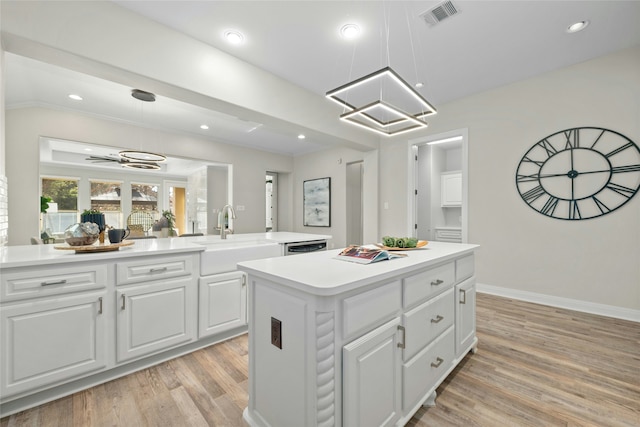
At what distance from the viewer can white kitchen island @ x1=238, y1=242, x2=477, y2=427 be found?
1.02m

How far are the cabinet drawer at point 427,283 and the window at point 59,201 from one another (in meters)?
9.65

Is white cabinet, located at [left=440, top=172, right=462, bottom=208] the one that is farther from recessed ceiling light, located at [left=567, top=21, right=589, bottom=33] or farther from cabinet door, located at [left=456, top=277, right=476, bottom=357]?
cabinet door, located at [left=456, top=277, right=476, bottom=357]

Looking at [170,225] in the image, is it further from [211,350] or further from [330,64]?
[330,64]

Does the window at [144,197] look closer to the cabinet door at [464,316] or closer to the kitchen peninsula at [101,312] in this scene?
the kitchen peninsula at [101,312]

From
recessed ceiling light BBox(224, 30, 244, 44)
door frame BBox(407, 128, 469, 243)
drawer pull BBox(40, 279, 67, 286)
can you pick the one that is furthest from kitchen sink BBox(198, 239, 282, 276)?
door frame BBox(407, 128, 469, 243)

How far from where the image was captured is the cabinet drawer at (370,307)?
3.44 feet

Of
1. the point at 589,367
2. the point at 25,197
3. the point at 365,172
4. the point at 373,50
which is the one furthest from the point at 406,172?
the point at 25,197

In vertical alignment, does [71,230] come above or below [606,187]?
below

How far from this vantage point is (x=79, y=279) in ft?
5.47

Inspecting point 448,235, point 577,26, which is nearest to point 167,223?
point 577,26

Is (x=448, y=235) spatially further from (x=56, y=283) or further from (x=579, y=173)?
(x=56, y=283)

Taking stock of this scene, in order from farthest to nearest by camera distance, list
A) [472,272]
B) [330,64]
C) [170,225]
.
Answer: [170,225], [330,64], [472,272]

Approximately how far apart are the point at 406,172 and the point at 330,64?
2254 mm

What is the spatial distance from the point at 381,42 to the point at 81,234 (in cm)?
297
